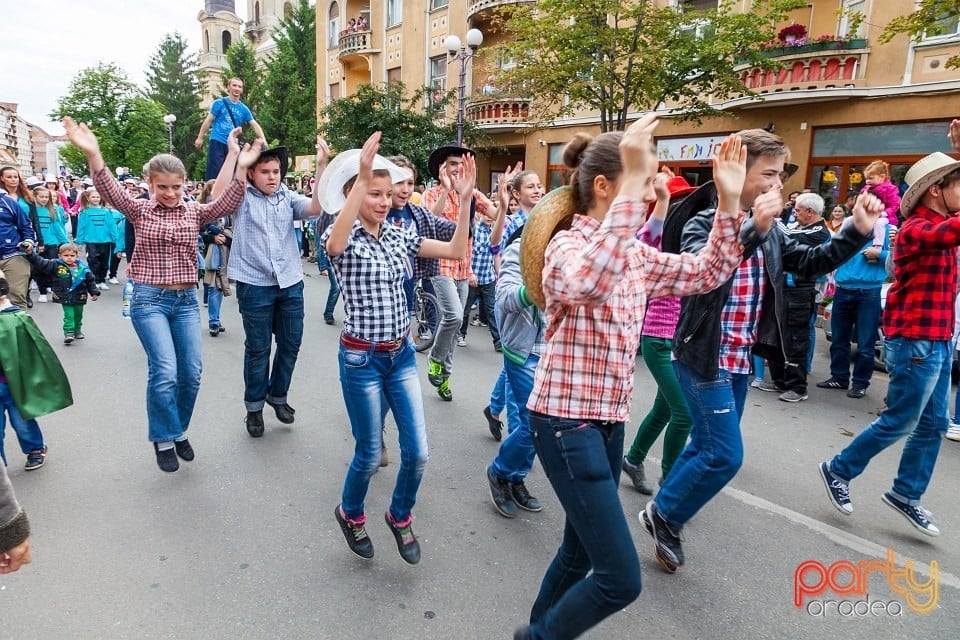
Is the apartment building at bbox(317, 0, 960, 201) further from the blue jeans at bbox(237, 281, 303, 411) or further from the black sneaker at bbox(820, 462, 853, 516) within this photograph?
the blue jeans at bbox(237, 281, 303, 411)

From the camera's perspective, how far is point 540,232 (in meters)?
2.01

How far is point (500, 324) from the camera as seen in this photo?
3.49m

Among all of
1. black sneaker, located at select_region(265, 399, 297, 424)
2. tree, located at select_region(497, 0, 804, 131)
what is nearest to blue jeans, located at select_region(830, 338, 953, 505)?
black sneaker, located at select_region(265, 399, 297, 424)

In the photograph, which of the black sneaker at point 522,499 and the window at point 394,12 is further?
the window at point 394,12

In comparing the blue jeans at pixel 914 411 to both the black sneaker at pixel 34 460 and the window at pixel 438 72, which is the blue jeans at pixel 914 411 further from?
the window at pixel 438 72

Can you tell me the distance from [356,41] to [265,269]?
28.3 metres

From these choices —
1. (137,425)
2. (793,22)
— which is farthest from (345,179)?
(793,22)

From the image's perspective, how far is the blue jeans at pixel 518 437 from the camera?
343 centimetres

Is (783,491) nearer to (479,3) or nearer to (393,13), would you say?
(479,3)

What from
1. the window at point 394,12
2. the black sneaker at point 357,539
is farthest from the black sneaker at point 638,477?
the window at point 394,12

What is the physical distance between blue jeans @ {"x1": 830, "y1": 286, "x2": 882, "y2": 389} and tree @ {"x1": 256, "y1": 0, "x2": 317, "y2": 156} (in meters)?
38.2

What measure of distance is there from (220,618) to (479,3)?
2358 cm

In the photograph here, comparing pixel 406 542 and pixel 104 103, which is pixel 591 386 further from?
pixel 104 103

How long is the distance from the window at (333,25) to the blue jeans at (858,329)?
31108 millimetres
